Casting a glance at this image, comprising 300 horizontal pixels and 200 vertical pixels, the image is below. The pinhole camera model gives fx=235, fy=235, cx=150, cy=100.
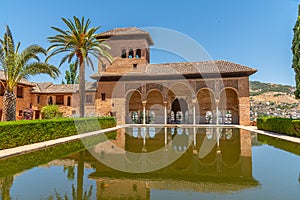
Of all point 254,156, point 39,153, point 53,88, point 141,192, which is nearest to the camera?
point 141,192

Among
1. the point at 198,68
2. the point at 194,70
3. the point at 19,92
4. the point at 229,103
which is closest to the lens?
the point at 194,70

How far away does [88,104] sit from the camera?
30141 mm

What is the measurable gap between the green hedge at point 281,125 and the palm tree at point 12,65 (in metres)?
15.2

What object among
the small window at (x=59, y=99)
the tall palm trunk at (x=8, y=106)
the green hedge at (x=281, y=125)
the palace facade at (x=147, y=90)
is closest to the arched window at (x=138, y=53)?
the palace facade at (x=147, y=90)

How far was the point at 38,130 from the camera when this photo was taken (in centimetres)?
1184

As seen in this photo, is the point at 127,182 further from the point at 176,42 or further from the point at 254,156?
the point at 176,42

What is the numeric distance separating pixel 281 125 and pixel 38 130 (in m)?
15.0

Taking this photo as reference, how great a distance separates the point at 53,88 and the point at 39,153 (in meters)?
24.4

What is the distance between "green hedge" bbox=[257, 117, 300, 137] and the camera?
13670 millimetres

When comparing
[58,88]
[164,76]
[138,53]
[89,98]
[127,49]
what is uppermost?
[127,49]

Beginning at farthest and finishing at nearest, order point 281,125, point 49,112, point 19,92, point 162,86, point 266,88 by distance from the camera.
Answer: point 266,88 → point 49,112 → point 162,86 → point 19,92 → point 281,125

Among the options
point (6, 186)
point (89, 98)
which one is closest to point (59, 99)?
point (89, 98)

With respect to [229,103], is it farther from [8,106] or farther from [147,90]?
[8,106]

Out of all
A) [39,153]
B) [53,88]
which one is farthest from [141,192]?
[53,88]
